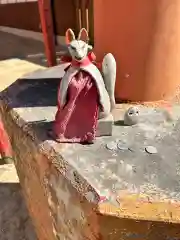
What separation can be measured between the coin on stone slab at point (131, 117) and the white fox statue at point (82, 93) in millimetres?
64

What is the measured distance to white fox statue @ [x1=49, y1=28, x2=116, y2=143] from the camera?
0.75m

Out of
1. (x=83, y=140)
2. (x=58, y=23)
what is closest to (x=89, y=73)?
(x=83, y=140)

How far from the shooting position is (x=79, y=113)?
773 millimetres

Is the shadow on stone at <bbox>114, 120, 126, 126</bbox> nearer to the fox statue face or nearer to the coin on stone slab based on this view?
the coin on stone slab

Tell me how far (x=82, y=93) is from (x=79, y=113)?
4 cm

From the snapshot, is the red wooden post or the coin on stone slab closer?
the coin on stone slab

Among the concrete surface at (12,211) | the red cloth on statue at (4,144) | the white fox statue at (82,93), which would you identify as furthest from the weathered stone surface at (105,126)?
the red cloth on statue at (4,144)

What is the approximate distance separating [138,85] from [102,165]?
23cm

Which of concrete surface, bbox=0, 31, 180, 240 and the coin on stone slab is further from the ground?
the coin on stone slab

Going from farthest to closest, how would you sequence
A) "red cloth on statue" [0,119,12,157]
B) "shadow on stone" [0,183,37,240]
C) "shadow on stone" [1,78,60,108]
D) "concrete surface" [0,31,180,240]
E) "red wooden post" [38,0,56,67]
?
"red wooden post" [38,0,56,67] < "red cloth on statue" [0,119,12,157] < "shadow on stone" [0,183,37,240] < "shadow on stone" [1,78,60,108] < "concrete surface" [0,31,180,240]

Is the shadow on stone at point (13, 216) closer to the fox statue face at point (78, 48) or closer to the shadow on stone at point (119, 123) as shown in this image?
the shadow on stone at point (119, 123)

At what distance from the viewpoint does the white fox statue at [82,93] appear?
747 mm

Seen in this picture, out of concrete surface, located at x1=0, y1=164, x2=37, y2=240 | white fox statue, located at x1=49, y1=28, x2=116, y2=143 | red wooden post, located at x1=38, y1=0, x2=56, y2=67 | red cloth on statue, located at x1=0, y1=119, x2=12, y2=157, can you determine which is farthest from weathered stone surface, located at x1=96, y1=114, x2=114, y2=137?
red wooden post, located at x1=38, y1=0, x2=56, y2=67

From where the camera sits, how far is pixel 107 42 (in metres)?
0.90
